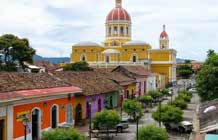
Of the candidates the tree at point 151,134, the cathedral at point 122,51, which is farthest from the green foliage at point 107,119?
the cathedral at point 122,51

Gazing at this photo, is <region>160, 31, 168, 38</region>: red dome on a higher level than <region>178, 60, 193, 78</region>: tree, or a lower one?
higher

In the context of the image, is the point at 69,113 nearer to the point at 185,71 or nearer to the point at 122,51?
the point at 122,51

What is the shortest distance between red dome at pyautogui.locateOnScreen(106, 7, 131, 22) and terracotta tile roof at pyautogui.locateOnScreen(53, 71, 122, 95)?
51155 millimetres

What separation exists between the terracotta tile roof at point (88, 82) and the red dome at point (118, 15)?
5115cm

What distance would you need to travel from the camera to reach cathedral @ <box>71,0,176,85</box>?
8275cm

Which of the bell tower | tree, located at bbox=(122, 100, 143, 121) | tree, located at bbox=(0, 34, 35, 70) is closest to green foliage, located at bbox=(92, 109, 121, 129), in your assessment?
tree, located at bbox=(122, 100, 143, 121)

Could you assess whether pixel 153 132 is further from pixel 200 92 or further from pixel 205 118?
pixel 200 92

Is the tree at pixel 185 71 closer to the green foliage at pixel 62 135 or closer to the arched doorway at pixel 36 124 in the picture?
the arched doorway at pixel 36 124

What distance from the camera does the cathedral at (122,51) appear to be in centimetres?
8275

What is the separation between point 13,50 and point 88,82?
16.6 meters

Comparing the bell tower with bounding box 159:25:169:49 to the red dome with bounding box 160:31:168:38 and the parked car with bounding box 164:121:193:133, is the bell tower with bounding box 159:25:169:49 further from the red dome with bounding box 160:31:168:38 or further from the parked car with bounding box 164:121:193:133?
the parked car with bounding box 164:121:193:133

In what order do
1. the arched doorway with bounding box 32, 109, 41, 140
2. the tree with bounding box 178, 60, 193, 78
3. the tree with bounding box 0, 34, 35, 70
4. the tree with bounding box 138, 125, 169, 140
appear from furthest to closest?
the tree with bounding box 178, 60, 193, 78, the tree with bounding box 0, 34, 35, 70, the arched doorway with bounding box 32, 109, 41, 140, the tree with bounding box 138, 125, 169, 140

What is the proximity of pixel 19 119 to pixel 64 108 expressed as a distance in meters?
5.73

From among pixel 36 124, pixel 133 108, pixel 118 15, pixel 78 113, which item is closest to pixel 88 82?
pixel 78 113
